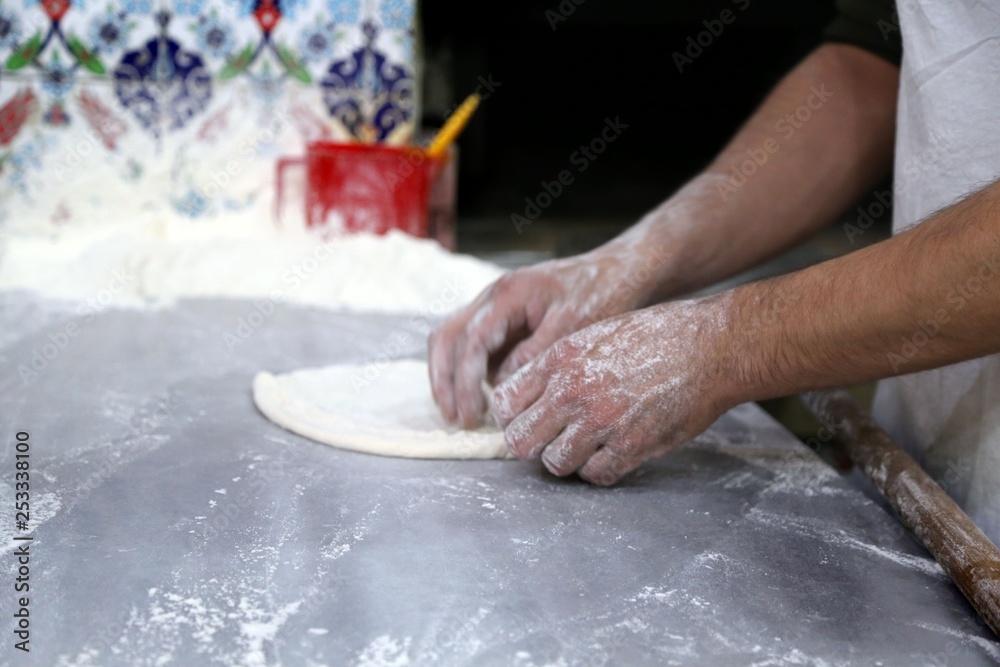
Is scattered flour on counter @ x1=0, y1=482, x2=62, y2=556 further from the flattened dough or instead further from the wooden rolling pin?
the wooden rolling pin

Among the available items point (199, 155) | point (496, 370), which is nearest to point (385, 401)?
point (496, 370)

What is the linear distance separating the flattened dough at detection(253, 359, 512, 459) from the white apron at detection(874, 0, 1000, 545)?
556mm

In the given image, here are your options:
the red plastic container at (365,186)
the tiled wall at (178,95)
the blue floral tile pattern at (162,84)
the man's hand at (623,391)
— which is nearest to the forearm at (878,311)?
the man's hand at (623,391)

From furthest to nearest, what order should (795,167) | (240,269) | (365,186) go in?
1. (365,186)
2. (240,269)
3. (795,167)

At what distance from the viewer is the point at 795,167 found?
1.35m

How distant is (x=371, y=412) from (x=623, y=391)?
1.40 feet

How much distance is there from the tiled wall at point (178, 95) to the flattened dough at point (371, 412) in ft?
3.16

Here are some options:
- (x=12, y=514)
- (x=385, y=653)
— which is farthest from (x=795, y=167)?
(x=12, y=514)

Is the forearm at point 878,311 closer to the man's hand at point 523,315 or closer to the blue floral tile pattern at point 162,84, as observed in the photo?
the man's hand at point 523,315

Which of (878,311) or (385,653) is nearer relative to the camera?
(385,653)

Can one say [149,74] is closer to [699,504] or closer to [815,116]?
[815,116]

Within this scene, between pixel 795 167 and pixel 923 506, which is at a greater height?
pixel 795 167

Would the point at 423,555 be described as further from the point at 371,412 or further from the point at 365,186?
the point at 365,186

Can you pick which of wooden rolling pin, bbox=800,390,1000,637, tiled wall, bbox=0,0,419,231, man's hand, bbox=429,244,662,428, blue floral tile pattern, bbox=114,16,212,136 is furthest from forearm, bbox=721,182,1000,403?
blue floral tile pattern, bbox=114,16,212,136
